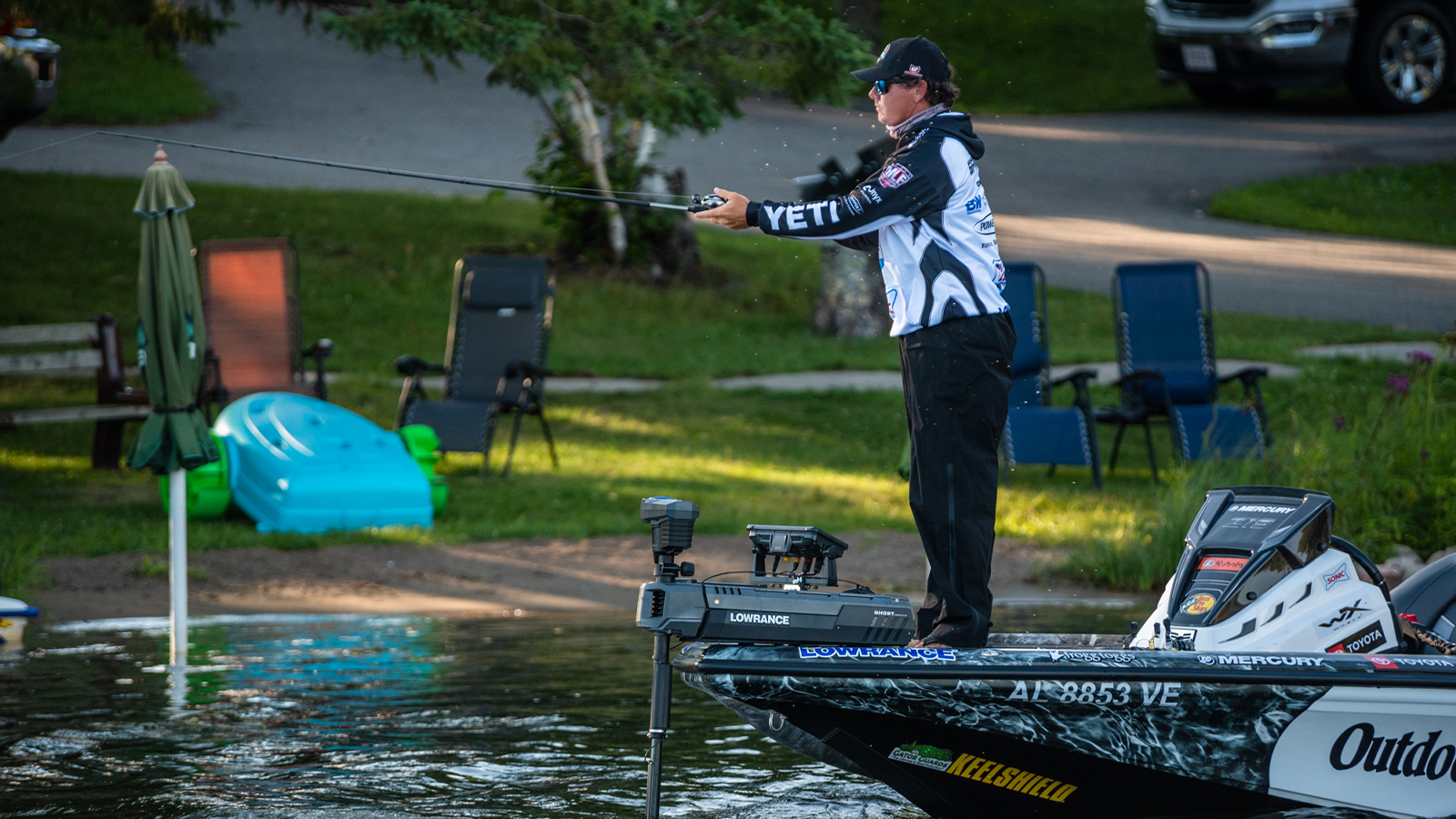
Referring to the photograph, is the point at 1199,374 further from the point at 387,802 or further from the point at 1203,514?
the point at 387,802

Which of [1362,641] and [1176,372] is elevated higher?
[1176,372]

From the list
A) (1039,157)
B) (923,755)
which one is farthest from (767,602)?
(1039,157)

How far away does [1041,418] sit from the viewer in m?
10.8

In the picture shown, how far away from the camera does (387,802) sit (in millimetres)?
4926

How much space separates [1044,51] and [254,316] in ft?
69.0

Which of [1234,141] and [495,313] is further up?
[1234,141]

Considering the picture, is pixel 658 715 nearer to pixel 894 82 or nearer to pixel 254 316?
pixel 894 82

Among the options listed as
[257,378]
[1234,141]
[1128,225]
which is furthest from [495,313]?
[1234,141]

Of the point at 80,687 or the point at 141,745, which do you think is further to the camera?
the point at 80,687

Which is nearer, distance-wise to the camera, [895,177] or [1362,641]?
[895,177]

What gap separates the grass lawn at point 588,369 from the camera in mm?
9656

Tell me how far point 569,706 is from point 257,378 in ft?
21.6

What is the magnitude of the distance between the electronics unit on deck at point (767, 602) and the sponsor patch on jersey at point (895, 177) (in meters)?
1.04

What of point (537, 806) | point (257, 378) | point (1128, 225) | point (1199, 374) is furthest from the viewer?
point (1128, 225)
